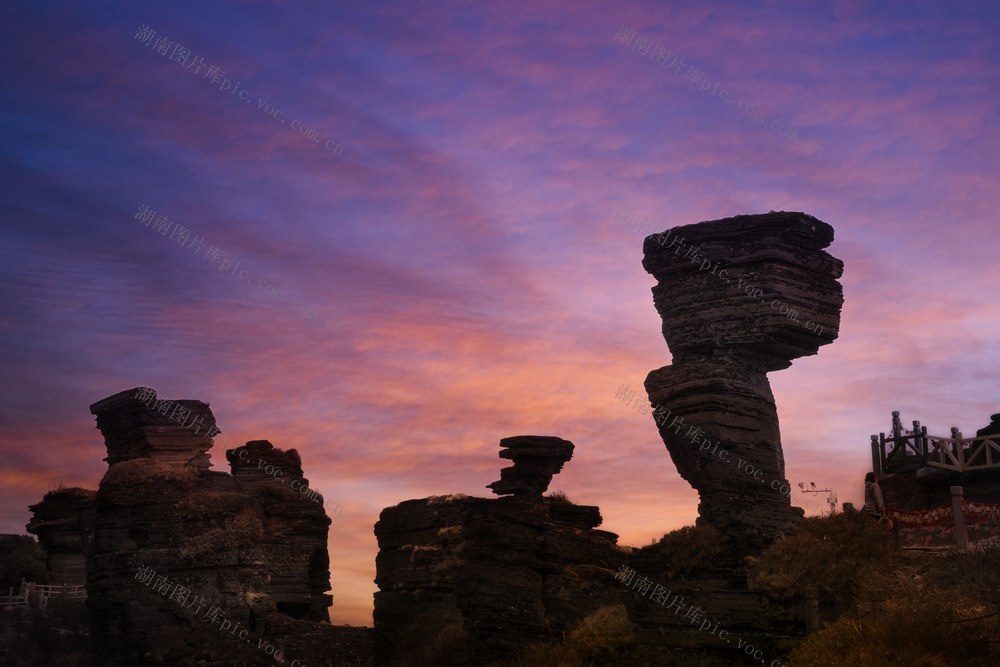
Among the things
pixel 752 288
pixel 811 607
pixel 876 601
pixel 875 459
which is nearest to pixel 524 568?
pixel 811 607

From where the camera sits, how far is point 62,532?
213 ft

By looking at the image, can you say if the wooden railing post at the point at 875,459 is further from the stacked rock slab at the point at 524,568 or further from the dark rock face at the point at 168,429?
the dark rock face at the point at 168,429

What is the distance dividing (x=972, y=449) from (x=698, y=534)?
19.5 meters

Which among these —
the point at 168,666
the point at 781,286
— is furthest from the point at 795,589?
the point at 168,666

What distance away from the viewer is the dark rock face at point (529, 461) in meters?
36.2

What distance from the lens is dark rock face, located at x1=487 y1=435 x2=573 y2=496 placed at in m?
36.2

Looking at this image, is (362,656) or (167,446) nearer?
(362,656)

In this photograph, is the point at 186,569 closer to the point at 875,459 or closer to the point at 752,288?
the point at 752,288

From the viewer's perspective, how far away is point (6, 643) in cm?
5541

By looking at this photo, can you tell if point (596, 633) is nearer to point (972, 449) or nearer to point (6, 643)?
point (972, 449)

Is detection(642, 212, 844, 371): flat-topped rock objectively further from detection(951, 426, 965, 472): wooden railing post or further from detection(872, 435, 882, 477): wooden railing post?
detection(872, 435, 882, 477): wooden railing post

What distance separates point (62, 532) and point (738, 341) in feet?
167

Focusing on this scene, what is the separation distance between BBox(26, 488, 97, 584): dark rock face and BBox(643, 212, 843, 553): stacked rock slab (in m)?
47.2

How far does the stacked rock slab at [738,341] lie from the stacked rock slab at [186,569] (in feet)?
71.9
